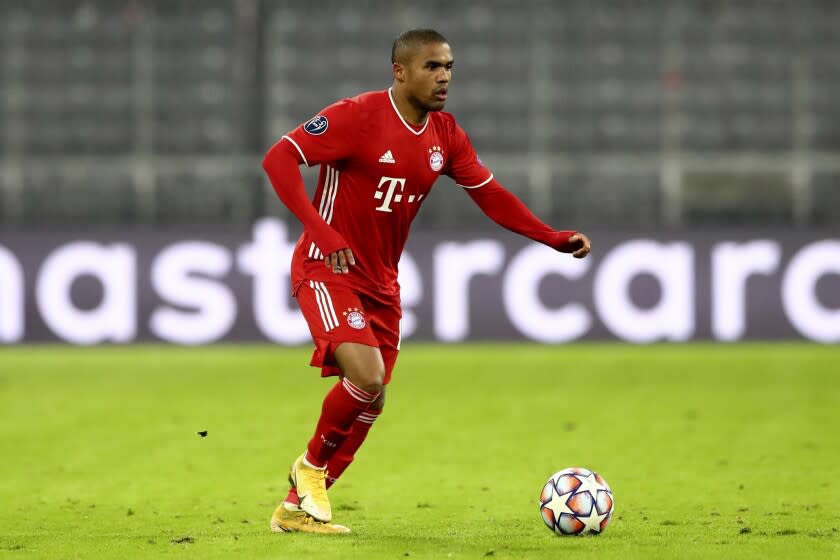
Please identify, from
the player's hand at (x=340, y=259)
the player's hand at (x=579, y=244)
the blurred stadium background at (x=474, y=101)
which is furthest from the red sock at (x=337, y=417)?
the blurred stadium background at (x=474, y=101)

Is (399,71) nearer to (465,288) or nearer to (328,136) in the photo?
(328,136)

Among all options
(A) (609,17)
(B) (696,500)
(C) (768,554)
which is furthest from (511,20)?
(C) (768,554)

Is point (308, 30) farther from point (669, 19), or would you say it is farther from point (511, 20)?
point (669, 19)

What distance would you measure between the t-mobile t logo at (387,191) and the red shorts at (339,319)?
404mm

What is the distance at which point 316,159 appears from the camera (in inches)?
265

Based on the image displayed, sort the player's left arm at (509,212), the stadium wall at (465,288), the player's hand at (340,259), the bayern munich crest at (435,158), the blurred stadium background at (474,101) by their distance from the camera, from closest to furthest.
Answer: the player's hand at (340,259) < the bayern munich crest at (435,158) < the player's left arm at (509,212) < the stadium wall at (465,288) < the blurred stadium background at (474,101)

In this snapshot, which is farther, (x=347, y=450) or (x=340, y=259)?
(x=347, y=450)

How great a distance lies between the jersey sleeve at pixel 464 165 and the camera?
7.23m

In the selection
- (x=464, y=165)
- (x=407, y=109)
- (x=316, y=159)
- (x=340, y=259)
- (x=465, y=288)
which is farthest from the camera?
(x=465, y=288)

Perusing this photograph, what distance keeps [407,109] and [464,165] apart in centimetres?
48

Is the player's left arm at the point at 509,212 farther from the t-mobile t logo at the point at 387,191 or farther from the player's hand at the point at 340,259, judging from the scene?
the player's hand at the point at 340,259

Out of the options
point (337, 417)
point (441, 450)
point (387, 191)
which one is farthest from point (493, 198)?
point (441, 450)

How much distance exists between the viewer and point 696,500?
8.07 metres

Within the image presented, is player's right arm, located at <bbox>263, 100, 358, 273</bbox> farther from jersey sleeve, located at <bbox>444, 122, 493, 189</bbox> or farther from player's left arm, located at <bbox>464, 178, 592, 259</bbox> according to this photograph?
player's left arm, located at <bbox>464, 178, 592, 259</bbox>
